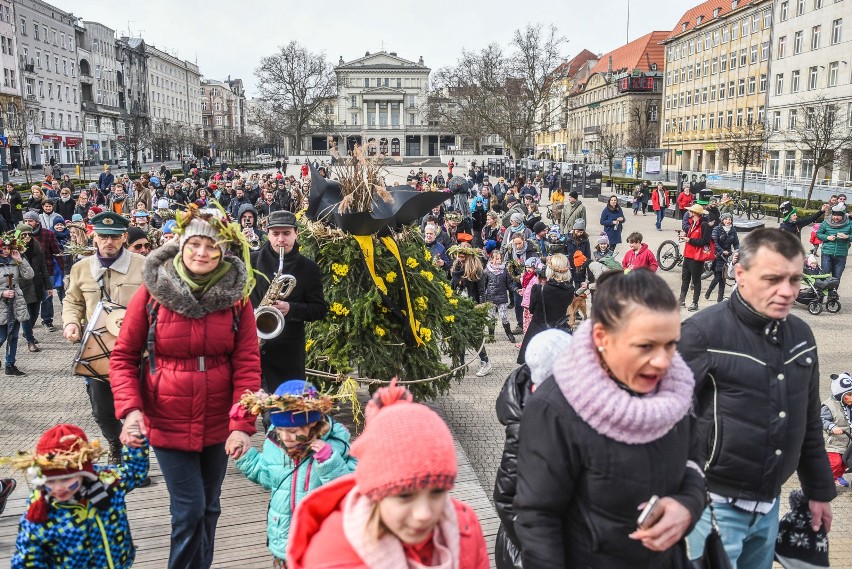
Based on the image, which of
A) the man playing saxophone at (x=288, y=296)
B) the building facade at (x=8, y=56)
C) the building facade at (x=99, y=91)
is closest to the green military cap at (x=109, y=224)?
the man playing saxophone at (x=288, y=296)

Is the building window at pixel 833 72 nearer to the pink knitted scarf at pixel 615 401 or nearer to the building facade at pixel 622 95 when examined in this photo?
the building facade at pixel 622 95

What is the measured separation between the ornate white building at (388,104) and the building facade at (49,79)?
4179 cm

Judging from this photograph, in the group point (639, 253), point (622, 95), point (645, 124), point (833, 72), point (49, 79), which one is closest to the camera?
point (639, 253)

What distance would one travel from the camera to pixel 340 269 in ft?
18.0

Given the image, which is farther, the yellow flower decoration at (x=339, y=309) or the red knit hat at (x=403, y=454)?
the yellow flower decoration at (x=339, y=309)

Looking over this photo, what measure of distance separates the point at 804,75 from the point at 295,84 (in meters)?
52.0

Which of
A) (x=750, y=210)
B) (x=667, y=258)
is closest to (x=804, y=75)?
(x=750, y=210)

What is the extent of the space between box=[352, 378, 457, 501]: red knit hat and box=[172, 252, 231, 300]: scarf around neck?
172cm

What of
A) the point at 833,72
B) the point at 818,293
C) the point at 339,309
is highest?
the point at 833,72

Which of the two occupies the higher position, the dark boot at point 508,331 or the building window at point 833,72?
the building window at point 833,72

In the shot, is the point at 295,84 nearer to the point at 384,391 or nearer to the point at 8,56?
the point at 8,56

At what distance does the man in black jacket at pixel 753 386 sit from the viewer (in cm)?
272

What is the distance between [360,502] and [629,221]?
28.5m

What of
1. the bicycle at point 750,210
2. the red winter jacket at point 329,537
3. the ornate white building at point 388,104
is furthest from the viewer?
the ornate white building at point 388,104
